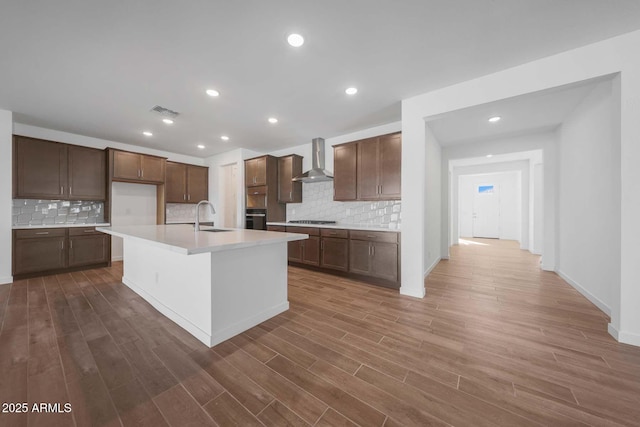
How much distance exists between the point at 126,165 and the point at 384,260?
5.42 meters

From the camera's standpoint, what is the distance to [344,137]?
4633 mm

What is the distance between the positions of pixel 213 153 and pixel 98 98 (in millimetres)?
2978

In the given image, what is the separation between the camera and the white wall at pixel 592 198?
2148 mm

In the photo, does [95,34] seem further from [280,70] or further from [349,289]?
[349,289]

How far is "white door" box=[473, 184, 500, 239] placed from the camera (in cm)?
895

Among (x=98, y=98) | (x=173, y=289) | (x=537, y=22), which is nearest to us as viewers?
(x=537, y=22)

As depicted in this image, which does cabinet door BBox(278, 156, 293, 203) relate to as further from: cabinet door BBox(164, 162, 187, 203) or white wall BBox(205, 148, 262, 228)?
cabinet door BBox(164, 162, 187, 203)

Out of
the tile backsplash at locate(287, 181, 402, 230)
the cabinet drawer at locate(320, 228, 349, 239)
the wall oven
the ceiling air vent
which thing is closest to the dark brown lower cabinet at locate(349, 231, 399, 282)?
the cabinet drawer at locate(320, 228, 349, 239)

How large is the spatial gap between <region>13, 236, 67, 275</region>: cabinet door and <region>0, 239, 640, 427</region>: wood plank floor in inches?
47.8

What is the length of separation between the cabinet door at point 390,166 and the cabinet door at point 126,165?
502cm

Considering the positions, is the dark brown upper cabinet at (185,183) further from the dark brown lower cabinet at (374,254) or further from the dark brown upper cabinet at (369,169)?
the dark brown lower cabinet at (374,254)

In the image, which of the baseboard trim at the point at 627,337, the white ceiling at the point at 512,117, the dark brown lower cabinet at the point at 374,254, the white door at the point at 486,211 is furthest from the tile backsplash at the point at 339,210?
the white door at the point at 486,211

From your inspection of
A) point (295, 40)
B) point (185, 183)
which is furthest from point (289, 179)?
point (295, 40)

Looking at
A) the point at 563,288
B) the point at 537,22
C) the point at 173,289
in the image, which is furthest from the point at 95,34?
the point at 563,288
